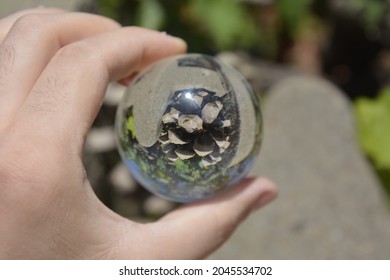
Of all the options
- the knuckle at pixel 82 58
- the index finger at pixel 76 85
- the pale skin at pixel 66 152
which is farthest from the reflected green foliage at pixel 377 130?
the knuckle at pixel 82 58

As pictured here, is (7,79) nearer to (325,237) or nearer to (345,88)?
(325,237)

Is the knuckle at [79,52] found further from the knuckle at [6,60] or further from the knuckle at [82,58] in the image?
the knuckle at [6,60]

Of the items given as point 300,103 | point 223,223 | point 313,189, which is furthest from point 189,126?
point 300,103

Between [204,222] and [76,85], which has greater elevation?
[76,85]

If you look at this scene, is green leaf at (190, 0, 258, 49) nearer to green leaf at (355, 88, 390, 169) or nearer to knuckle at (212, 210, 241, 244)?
green leaf at (355, 88, 390, 169)

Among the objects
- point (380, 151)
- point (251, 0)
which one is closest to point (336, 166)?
point (380, 151)

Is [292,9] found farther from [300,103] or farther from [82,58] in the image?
[82,58]

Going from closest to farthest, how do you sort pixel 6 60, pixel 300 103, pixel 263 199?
pixel 6 60, pixel 263 199, pixel 300 103

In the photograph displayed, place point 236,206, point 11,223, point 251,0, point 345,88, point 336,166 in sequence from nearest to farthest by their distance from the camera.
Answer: point 11,223, point 236,206, point 336,166, point 251,0, point 345,88

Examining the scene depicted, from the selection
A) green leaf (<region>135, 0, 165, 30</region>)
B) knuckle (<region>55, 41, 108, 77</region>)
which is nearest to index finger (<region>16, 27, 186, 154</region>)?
knuckle (<region>55, 41, 108, 77</region>)
